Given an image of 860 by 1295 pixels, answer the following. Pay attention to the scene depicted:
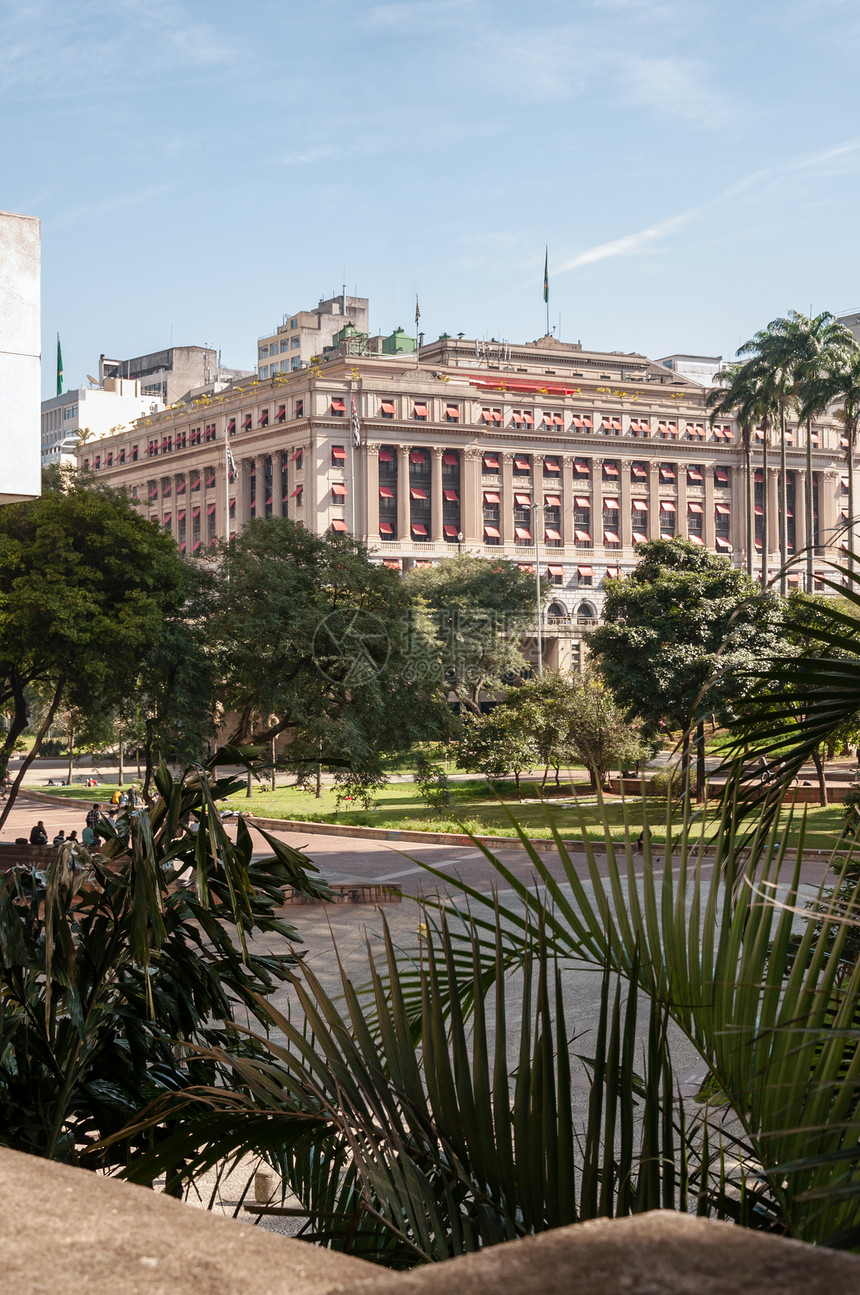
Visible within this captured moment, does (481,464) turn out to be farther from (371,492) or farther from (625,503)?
→ (625,503)

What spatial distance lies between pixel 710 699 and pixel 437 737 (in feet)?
32.7

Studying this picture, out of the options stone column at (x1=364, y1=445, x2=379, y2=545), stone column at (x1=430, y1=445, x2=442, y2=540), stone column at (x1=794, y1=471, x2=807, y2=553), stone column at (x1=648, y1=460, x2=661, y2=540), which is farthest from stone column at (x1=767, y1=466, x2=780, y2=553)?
stone column at (x1=364, y1=445, x2=379, y2=545)

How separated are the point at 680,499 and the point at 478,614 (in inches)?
1407

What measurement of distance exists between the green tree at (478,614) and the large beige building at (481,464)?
46.1 feet

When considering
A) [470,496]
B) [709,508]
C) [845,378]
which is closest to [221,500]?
[470,496]

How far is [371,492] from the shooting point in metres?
78.3

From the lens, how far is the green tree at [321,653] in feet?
67.7

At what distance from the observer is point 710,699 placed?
29.0 metres

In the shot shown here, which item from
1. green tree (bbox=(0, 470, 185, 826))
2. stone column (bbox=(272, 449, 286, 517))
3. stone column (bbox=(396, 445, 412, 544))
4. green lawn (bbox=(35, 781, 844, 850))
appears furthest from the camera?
stone column (bbox=(396, 445, 412, 544))

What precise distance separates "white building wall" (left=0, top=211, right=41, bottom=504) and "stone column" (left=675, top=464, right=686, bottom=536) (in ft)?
272

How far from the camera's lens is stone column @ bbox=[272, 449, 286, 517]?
79062 millimetres

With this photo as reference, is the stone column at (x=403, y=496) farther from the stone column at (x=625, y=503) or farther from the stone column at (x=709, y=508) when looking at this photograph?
the stone column at (x=709, y=508)

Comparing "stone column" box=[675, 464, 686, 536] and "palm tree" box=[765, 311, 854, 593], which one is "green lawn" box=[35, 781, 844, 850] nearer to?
"palm tree" box=[765, 311, 854, 593]

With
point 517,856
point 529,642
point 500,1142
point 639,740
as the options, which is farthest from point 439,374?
point 500,1142
